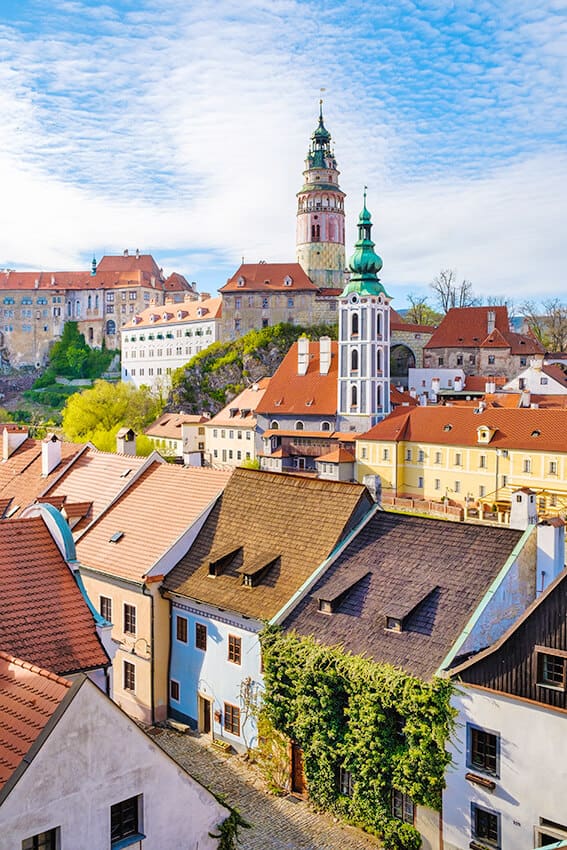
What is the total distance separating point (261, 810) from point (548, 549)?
865cm

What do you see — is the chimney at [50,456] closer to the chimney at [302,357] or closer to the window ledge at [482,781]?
the window ledge at [482,781]

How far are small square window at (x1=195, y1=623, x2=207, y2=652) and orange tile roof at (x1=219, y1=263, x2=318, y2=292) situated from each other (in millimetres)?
76256

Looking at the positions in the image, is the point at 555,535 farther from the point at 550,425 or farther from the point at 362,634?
the point at 550,425

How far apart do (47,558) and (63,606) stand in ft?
4.22

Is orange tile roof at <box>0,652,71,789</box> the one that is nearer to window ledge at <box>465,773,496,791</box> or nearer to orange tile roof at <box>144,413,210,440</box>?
window ledge at <box>465,773,496,791</box>

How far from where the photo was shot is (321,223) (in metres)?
103

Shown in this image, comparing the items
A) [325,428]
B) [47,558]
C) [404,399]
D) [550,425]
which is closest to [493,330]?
[404,399]

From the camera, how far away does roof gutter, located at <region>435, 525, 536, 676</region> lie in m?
15.5

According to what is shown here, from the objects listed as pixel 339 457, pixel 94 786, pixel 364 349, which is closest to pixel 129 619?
pixel 94 786

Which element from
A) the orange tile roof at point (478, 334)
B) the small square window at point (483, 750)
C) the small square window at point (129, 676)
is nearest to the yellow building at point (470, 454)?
the orange tile roof at point (478, 334)

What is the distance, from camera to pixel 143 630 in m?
21.9

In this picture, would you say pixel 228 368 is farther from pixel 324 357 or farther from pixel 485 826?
pixel 485 826

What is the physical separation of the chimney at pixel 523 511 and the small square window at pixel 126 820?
12.4 metres

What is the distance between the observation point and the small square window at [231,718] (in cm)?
1983
